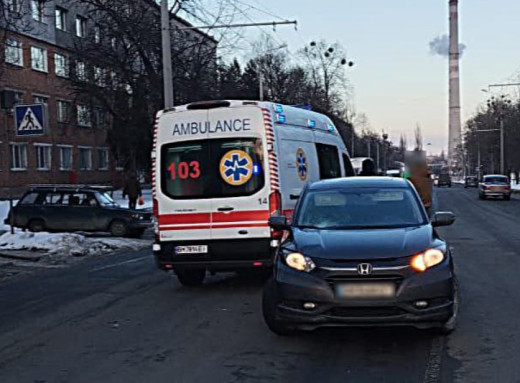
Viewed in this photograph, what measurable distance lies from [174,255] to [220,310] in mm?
1603

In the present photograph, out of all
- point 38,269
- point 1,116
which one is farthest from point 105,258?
point 1,116

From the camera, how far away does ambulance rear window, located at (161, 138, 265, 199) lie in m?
10.5

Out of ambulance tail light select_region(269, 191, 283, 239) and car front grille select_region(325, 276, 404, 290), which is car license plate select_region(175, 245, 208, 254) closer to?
ambulance tail light select_region(269, 191, 283, 239)

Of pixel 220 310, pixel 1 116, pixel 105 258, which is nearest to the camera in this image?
pixel 220 310

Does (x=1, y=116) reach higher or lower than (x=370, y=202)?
higher

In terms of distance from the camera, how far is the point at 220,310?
9.24 meters

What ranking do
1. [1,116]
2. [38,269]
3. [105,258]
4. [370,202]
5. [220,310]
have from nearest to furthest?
[370,202], [220,310], [38,269], [105,258], [1,116]

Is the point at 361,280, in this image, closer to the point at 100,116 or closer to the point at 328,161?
the point at 328,161

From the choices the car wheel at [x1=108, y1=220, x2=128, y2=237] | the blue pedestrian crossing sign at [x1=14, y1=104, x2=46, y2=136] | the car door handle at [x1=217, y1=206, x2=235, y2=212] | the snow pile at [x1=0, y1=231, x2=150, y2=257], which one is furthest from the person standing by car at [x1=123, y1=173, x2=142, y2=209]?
the car door handle at [x1=217, y1=206, x2=235, y2=212]

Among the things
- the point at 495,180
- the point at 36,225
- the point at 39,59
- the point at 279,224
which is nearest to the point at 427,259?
the point at 279,224

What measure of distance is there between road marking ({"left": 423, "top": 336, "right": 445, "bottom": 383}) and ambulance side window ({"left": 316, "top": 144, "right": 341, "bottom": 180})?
581 centimetres

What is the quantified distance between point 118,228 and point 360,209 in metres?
14.0

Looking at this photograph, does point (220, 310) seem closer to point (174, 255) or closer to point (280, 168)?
point (174, 255)

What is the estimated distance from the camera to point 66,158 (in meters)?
55.0
